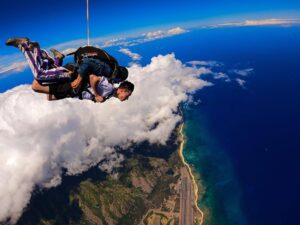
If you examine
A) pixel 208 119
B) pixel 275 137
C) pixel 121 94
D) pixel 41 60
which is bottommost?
pixel 208 119

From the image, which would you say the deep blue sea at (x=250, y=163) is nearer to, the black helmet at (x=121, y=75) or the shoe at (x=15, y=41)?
the black helmet at (x=121, y=75)

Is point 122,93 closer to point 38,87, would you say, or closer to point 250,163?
point 38,87

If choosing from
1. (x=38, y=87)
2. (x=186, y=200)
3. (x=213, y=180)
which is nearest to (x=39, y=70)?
(x=38, y=87)

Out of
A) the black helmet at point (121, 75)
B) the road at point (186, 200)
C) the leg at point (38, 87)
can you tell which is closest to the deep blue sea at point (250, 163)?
the road at point (186, 200)

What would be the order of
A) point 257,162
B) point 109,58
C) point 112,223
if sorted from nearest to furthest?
point 109,58, point 257,162, point 112,223

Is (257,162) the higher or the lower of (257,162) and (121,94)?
the lower

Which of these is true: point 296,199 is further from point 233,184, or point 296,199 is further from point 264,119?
point 264,119

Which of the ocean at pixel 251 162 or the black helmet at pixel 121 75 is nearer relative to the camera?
the black helmet at pixel 121 75

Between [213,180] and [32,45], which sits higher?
[32,45]

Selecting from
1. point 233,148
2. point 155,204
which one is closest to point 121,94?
point 233,148
